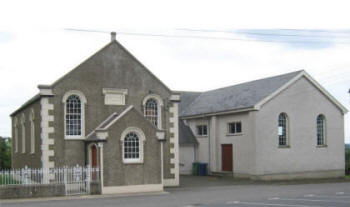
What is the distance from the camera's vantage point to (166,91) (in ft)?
94.2

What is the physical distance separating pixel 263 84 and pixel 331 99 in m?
5.16

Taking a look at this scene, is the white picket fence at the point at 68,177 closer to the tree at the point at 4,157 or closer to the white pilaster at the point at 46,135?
the white pilaster at the point at 46,135

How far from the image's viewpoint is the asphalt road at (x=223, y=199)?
61.8 ft

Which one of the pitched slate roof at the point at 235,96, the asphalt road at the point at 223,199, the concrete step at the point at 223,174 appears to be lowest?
the concrete step at the point at 223,174

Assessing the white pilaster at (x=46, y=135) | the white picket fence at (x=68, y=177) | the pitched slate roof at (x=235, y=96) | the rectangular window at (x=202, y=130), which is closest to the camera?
the white picket fence at (x=68, y=177)

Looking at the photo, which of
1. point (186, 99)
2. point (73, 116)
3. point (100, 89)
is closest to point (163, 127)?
point (100, 89)

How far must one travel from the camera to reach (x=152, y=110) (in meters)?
28.5

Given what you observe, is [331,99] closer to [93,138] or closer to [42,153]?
[93,138]

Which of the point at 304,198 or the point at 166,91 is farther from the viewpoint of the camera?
the point at 166,91

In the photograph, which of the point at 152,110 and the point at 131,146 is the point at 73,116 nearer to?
the point at 131,146

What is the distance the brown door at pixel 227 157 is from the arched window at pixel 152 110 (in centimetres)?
841

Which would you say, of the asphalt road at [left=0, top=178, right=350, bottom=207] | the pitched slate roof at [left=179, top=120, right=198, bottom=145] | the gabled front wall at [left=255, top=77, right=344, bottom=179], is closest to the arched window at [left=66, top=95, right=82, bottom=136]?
the asphalt road at [left=0, top=178, right=350, bottom=207]

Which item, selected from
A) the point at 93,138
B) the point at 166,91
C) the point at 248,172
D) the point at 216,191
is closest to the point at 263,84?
the point at 248,172

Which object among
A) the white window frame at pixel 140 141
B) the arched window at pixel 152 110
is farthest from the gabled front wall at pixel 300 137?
the white window frame at pixel 140 141
